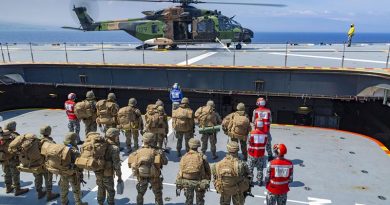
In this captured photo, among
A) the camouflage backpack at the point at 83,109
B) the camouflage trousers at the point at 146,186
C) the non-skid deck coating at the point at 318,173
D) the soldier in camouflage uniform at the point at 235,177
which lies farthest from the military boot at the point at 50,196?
the soldier in camouflage uniform at the point at 235,177

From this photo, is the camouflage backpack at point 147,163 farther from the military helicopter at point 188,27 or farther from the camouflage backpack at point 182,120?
the military helicopter at point 188,27

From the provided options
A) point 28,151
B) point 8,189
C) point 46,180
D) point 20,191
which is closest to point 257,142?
point 46,180

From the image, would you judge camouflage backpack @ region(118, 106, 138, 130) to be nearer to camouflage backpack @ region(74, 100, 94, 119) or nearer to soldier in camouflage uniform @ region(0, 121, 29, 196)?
camouflage backpack @ region(74, 100, 94, 119)

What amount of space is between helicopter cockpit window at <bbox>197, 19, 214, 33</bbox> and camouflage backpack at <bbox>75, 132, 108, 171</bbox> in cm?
1551

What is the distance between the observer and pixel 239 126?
7.87 metres

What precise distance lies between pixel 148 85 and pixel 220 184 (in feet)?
29.0

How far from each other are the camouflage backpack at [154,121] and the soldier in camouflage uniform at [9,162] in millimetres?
3298

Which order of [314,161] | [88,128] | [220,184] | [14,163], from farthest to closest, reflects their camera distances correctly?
[88,128], [314,161], [14,163], [220,184]

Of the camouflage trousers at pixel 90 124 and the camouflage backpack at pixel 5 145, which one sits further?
the camouflage trousers at pixel 90 124

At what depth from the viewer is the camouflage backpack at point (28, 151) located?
6.39 m

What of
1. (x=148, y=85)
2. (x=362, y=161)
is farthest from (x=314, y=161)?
(x=148, y=85)

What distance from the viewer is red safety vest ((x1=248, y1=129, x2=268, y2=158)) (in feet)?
22.4

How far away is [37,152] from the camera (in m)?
6.54

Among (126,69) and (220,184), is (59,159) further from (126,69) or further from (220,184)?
(126,69)
